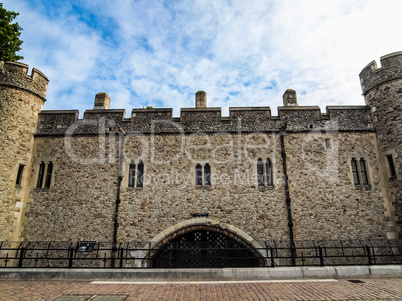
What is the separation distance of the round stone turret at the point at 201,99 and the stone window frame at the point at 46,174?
774cm

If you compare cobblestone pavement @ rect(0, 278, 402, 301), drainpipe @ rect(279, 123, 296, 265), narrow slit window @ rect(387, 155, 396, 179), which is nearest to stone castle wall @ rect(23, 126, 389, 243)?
drainpipe @ rect(279, 123, 296, 265)

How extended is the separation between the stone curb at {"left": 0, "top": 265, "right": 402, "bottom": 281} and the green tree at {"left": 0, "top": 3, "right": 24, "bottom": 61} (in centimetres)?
1192

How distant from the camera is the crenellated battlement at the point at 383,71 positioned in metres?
11.1

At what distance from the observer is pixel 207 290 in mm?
5738

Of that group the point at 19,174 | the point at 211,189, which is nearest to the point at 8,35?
the point at 19,174

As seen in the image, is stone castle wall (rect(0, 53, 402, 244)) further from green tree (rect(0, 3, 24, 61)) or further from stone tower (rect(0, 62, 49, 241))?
green tree (rect(0, 3, 24, 61))

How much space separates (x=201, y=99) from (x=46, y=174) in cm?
854

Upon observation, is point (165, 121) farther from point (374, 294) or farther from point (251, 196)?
point (374, 294)

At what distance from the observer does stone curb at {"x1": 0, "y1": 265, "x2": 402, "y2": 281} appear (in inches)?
265

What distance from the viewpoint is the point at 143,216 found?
1066 centimetres

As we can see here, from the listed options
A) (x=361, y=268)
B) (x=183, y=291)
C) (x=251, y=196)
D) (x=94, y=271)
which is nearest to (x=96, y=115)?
(x=94, y=271)

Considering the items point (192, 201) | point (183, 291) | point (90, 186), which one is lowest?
point (183, 291)

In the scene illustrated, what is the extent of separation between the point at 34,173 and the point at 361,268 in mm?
13629

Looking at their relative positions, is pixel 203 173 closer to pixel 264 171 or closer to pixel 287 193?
pixel 264 171
